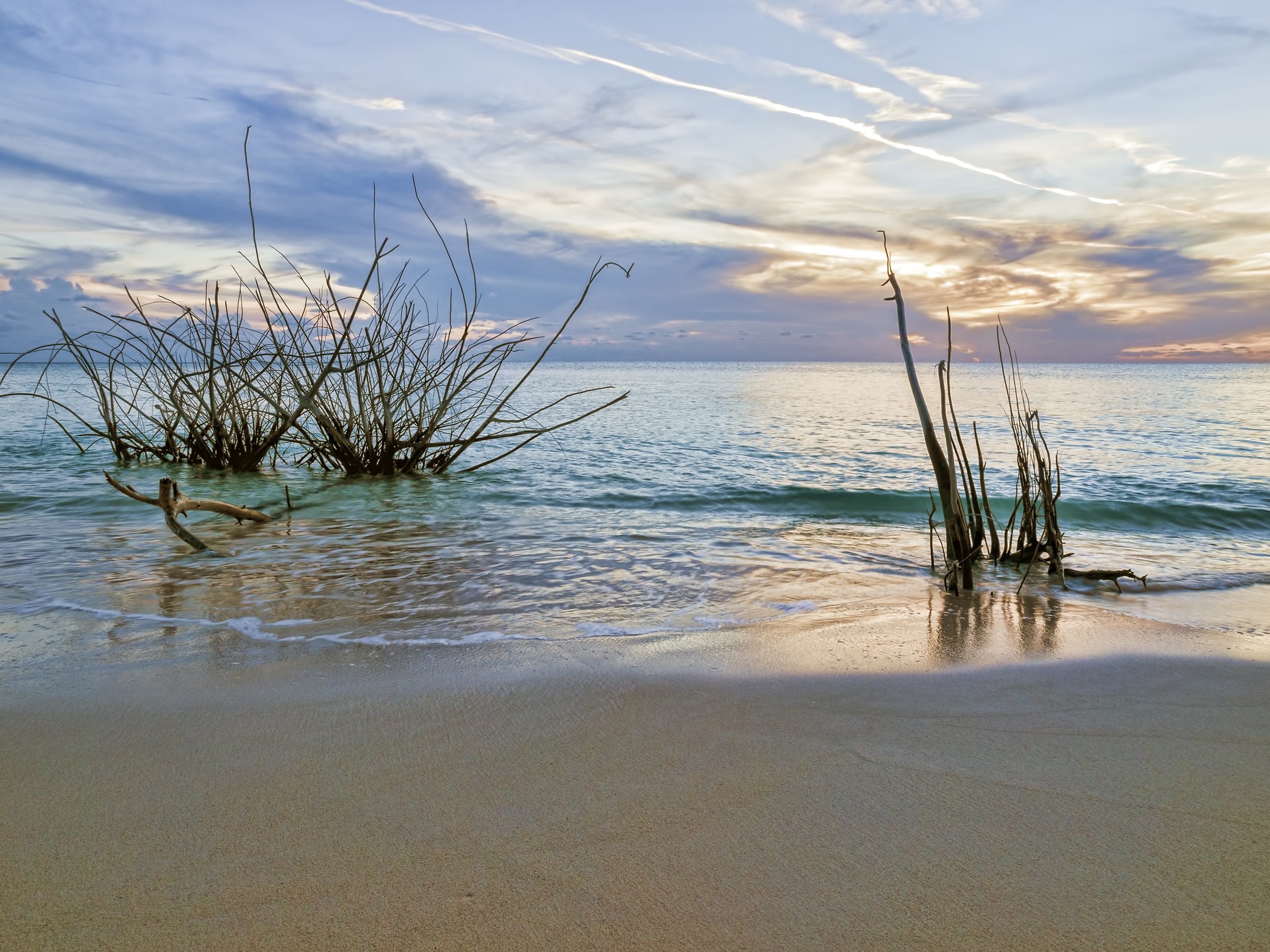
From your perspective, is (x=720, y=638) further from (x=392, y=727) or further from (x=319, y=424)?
(x=319, y=424)

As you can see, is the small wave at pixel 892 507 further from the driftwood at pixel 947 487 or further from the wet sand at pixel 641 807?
the wet sand at pixel 641 807

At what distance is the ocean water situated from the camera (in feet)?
12.5

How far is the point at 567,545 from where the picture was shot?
593 centimetres

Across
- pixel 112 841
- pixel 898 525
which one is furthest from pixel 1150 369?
pixel 112 841

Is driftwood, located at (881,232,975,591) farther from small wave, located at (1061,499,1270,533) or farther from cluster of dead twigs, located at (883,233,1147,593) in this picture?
small wave, located at (1061,499,1270,533)

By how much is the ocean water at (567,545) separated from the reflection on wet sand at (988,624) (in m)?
0.30

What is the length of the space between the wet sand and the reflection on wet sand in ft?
0.80

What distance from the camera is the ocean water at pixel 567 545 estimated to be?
150 inches

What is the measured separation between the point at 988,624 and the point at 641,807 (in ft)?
8.02

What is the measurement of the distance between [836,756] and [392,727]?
4.19ft

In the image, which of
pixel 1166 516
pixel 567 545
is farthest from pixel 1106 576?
pixel 1166 516

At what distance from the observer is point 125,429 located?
36.8 ft

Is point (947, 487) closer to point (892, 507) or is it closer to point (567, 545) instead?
point (567, 545)

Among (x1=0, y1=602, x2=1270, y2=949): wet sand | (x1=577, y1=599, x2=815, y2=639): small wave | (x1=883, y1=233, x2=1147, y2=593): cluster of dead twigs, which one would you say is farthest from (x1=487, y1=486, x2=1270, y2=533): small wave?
(x1=0, y1=602, x2=1270, y2=949): wet sand
